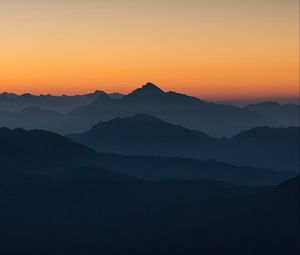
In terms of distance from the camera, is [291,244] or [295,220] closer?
[291,244]

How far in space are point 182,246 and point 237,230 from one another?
762 inches

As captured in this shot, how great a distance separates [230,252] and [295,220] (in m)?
27.6

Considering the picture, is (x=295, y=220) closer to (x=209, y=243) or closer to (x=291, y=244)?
(x=291, y=244)

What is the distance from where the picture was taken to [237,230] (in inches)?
7869

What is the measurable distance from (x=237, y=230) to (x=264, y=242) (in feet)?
40.4

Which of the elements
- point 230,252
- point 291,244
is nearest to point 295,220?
point 291,244

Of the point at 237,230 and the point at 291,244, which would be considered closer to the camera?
the point at 291,244

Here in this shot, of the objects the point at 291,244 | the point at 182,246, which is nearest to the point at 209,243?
the point at 182,246

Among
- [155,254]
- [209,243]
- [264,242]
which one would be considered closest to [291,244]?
[264,242]

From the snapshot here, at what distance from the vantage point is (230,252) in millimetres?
187875

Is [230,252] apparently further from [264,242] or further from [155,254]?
[155,254]

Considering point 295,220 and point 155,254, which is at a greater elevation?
point 295,220

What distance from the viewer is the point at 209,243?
643 feet

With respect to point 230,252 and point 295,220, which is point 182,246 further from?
point 295,220
